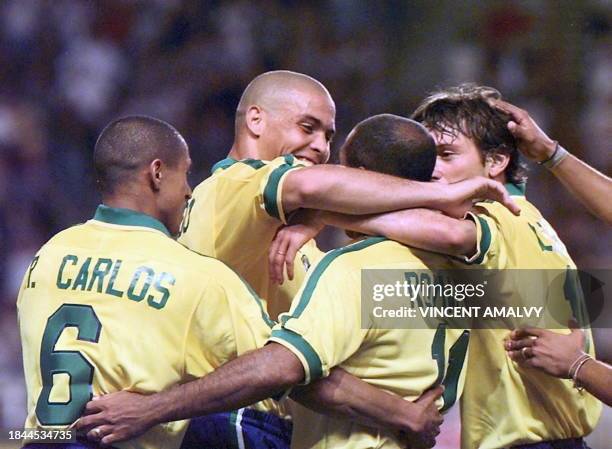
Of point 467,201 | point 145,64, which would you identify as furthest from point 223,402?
point 145,64

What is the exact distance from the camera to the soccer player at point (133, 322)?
11.4 feet

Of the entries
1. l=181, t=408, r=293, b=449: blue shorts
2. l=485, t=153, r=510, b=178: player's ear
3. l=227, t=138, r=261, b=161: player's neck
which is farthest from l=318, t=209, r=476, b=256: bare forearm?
l=227, t=138, r=261, b=161: player's neck

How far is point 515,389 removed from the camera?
3902mm

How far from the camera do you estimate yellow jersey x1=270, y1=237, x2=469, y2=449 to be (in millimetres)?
3332

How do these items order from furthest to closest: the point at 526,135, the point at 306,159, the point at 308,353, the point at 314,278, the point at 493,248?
the point at 306,159 < the point at 526,135 < the point at 493,248 < the point at 314,278 < the point at 308,353

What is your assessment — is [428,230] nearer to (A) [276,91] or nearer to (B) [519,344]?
(B) [519,344]

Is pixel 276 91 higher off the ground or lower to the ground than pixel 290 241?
higher

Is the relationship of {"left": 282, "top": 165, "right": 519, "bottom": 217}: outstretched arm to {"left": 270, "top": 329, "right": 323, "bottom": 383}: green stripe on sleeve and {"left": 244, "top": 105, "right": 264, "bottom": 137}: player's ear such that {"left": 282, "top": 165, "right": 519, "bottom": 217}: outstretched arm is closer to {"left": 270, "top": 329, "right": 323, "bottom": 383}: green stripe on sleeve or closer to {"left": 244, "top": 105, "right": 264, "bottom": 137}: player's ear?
{"left": 270, "top": 329, "right": 323, "bottom": 383}: green stripe on sleeve

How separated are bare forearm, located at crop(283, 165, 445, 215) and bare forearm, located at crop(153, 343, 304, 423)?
0.55 meters

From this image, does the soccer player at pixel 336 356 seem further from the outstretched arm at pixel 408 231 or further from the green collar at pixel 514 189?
the green collar at pixel 514 189

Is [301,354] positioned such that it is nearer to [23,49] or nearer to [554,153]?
[554,153]

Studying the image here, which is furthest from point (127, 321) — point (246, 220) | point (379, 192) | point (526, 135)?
point (526, 135)

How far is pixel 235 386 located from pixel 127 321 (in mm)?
402

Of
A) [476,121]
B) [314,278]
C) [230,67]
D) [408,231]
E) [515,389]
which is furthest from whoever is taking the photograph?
[230,67]
